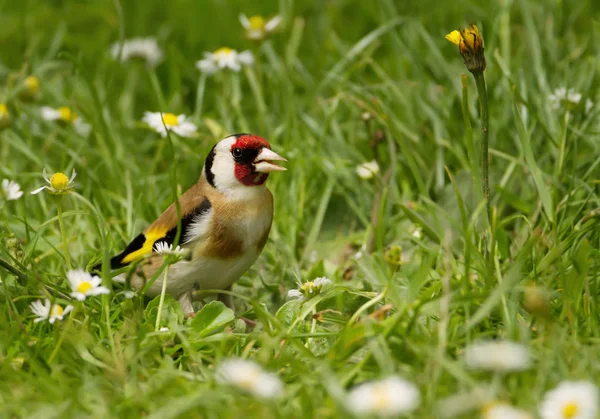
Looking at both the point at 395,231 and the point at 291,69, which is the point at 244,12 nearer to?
the point at 291,69

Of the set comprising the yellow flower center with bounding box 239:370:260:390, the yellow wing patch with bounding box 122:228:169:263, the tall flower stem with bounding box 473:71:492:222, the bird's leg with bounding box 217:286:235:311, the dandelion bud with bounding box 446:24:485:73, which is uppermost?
the dandelion bud with bounding box 446:24:485:73

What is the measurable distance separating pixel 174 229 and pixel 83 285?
54 centimetres

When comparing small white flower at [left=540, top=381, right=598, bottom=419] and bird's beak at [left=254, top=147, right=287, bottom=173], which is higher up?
bird's beak at [left=254, top=147, right=287, bottom=173]

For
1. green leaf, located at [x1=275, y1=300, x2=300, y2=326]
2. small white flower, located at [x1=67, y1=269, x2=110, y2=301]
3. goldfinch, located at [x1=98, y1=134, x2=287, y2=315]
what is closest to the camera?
small white flower, located at [x1=67, y1=269, x2=110, y2=301]

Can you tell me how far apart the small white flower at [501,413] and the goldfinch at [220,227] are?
1.25 meters

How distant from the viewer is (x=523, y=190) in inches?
130

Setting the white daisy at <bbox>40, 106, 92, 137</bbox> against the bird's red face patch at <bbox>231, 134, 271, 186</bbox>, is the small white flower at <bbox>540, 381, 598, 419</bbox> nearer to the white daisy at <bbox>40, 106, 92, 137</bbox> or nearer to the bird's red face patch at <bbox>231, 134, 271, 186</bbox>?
the bird's red face patch at <bbox>231, 134, 271, 186</bbox>

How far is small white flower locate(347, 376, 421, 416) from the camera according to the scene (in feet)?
5.24

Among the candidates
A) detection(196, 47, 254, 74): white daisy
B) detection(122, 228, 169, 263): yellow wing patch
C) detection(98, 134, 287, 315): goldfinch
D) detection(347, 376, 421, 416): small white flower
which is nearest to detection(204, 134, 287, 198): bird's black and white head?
detection(98, 134, 287, 315): goldfinch

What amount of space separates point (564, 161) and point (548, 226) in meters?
0.45

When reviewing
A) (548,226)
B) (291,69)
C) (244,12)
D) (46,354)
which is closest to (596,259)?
(548,226)

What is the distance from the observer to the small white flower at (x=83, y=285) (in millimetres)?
2295

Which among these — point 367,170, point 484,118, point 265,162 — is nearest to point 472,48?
point 484,118

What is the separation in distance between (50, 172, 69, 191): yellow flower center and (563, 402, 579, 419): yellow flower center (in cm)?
151
